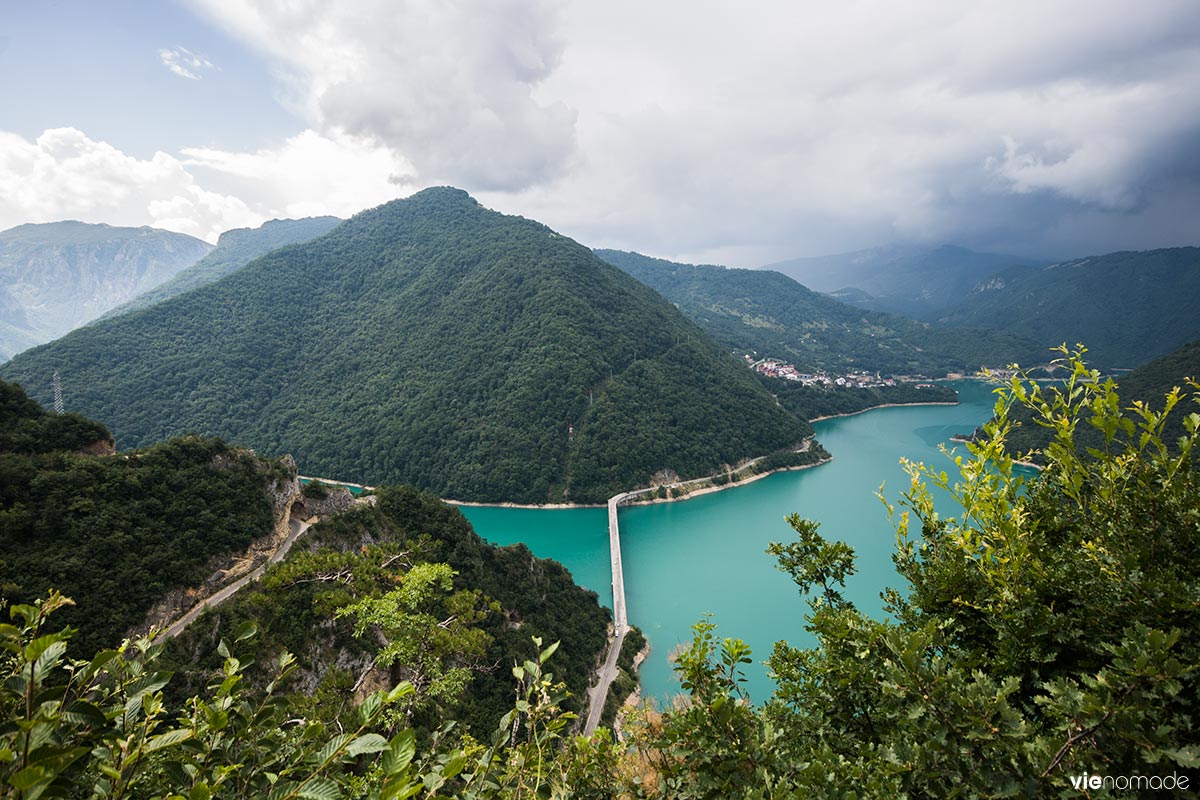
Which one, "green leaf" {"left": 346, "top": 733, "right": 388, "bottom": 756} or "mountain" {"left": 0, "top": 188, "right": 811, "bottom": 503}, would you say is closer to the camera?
"green leaf" {"left": 346, "top": 733, "right": 388, "bottom": 756}

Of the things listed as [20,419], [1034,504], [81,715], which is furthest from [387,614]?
[20,419]

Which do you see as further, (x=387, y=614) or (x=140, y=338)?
(x=140, y=338)

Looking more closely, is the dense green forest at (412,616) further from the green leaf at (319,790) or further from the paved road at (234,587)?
the green leaf at (319,790)

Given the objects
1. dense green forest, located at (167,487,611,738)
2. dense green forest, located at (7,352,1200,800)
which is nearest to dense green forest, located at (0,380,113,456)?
dense green forest, located at (167,487,611,738)

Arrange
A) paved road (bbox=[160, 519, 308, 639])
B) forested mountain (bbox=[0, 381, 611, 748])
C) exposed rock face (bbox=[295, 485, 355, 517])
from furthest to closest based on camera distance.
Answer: exposed rock face (bbox=[295, 485, 355, 517]) → paved road (bbox=[160, 519, 308, 639]) → forested mountain (bbox=[0, 381, 611, 748])

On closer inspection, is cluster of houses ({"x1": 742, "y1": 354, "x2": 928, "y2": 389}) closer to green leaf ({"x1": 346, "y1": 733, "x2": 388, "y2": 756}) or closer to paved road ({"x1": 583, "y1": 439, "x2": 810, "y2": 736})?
paved road ({"x1": 583, "y1": 439, "x2": 810, "y2": 736})

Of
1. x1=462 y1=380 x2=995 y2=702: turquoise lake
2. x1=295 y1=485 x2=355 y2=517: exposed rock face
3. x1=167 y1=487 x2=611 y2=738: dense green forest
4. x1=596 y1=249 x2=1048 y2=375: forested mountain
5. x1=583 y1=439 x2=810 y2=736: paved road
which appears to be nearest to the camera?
x1=167 y1=487 x2=611 y2=738: dense green forest

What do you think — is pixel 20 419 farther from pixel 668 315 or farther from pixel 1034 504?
pixel 668 315

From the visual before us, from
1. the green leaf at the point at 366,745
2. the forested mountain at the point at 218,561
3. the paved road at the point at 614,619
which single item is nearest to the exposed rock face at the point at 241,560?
the forested mountain at the point at 218,561
